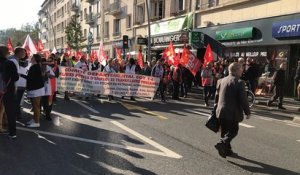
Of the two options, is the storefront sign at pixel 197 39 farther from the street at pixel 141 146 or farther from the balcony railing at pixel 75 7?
the balcony railing at pixel 75 7

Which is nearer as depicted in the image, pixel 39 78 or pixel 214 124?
pixel 214 124

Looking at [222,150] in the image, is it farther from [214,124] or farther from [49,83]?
[49,83]

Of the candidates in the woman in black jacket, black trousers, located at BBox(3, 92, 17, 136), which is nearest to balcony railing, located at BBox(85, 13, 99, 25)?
the woman in black jacket

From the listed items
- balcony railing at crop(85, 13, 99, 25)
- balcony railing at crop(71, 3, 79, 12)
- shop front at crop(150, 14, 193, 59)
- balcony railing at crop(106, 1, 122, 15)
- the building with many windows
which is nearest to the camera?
the building with many windows

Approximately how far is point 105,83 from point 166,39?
53.4 feet

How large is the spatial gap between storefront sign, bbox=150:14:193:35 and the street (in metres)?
16.6

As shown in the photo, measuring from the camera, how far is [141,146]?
7684 mm

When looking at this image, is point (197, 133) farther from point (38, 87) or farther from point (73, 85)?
point (73, 85)

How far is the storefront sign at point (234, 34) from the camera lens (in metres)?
21.2

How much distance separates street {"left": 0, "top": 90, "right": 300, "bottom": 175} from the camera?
20.4 ft

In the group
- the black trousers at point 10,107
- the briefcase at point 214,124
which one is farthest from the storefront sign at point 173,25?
the briefcase at point 214,124

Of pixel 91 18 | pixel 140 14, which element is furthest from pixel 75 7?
pixel 140 14

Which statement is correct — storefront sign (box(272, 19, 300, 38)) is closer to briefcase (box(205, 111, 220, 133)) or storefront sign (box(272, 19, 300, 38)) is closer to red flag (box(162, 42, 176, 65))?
red flag (box(162, 42, 176, 65))

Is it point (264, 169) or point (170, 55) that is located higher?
point (170, 55)
